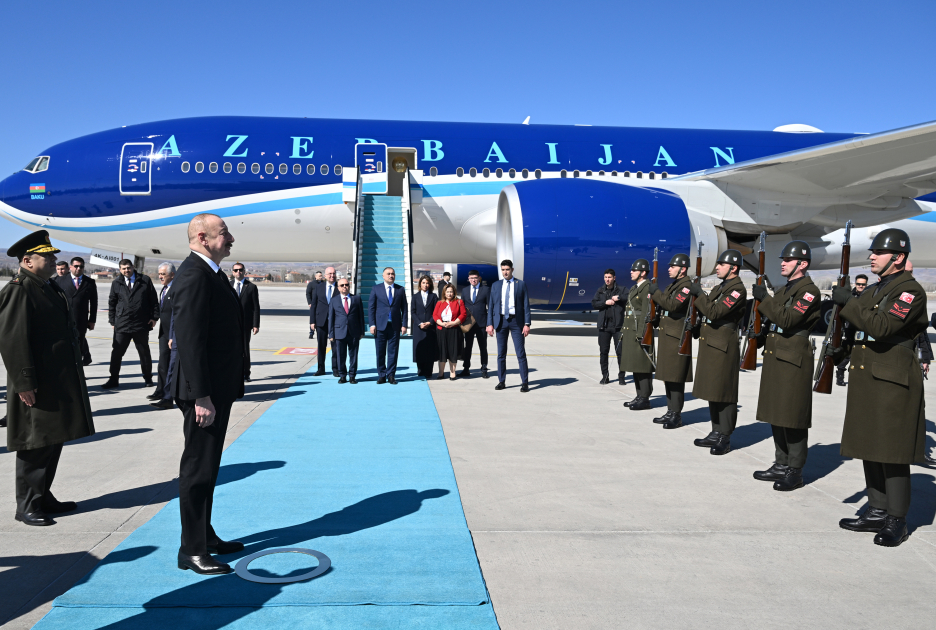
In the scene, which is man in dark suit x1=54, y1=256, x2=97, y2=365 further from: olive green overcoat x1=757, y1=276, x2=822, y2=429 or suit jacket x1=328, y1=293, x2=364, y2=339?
olive green overcoat x1=757, y1=276, x2=822, y2=429

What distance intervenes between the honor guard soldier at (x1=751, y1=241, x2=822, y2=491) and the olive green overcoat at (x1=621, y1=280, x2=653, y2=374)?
2.29 meters

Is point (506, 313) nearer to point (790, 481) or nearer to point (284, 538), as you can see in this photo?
point (790, 481)

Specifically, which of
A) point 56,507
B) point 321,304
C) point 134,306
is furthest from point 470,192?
point 56,507

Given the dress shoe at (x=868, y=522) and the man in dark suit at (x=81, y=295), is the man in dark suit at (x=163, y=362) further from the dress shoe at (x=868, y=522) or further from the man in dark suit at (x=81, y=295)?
the dress shoe at (x=868, y=522)

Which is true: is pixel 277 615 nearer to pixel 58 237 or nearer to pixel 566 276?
pixel 566 276

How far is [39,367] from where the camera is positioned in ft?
12.3

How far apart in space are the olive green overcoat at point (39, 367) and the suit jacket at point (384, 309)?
15.7 ft

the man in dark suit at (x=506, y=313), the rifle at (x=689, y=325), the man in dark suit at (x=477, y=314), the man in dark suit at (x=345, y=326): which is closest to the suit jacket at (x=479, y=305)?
the man in dark suit at (x=477, y=314)

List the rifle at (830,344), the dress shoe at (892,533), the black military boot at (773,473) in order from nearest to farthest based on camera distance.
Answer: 1. the dress shoe at (892,533)
2. the rifle at (830,344)
3. the black military boot at (773,473)

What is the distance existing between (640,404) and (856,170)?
728 centimetres

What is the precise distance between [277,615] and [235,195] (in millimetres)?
12282

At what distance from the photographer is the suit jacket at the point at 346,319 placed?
27.7ft

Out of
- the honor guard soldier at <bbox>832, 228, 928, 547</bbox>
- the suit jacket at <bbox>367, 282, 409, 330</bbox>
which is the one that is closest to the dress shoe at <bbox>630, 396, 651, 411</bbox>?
the suit jacket at <bbox>367, 282, 409, 330</bbox>

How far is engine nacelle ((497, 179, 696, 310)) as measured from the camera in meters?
11.7
